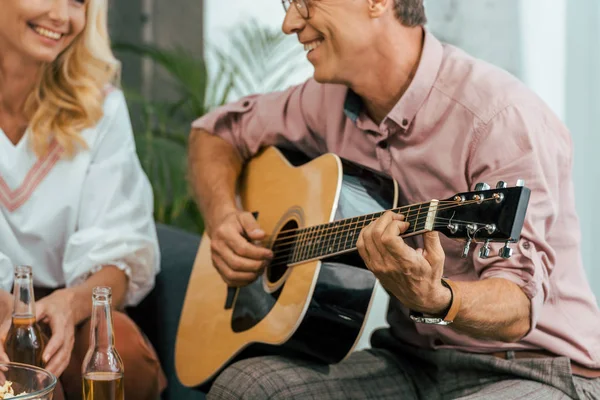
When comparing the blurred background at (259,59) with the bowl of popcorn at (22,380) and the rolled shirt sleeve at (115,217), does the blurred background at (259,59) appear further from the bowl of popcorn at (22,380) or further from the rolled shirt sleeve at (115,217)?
the bowl of popcorn at (22,380)

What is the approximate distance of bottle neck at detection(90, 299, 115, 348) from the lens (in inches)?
59.9

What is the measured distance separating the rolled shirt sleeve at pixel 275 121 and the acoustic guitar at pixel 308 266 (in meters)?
0.06

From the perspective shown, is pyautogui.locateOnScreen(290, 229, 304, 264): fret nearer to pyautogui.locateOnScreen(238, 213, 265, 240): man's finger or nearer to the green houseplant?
pyautogui.locateOnScreen(238, 213, 265, 240): man's finger

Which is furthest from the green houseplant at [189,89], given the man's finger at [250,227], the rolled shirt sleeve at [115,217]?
the man's finger at [250,227]

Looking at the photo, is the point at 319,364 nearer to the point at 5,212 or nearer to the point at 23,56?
the point at 5,212

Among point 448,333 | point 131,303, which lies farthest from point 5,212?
point 448,333

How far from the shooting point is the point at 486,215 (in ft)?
4.70

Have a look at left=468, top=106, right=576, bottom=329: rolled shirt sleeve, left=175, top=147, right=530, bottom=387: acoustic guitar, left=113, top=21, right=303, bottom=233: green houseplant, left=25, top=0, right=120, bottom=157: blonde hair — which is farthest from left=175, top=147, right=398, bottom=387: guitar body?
left=113, top=21, right=303, bottom=233: green houseplant

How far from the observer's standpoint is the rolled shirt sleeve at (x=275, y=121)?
220 cm

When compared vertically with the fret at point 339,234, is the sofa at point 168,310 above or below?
below

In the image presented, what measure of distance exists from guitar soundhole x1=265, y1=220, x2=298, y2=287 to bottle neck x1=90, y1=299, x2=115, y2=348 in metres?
0.52

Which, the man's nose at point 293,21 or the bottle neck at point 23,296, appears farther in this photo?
the man's nose at point 293,21

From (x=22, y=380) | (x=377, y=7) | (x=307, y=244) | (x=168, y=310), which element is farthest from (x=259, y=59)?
(x=22, y=380)

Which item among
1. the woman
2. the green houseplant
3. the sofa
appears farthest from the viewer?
the green houseplant
